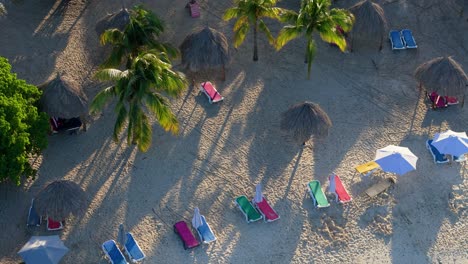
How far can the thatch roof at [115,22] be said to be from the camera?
82.2 feet

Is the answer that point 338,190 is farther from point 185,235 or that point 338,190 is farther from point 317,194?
point 185,235

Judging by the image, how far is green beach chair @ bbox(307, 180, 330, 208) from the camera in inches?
817

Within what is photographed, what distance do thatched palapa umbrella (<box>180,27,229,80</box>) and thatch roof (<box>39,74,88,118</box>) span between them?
14.4ft

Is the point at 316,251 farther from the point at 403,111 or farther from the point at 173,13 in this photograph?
the point at 173,13

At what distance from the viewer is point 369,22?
2570cm

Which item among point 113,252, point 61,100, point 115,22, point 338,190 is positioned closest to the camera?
point 113,252

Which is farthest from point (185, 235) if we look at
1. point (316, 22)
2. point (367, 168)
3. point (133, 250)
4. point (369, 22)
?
point (369, 22)

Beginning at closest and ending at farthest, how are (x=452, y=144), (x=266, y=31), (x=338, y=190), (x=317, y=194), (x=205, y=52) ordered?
(x=317, y=194) < (x=338, y=190) < (x=452, y=144) < (x=205, y=52) < (x=266, y=31)

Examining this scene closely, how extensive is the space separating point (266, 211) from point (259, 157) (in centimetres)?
258

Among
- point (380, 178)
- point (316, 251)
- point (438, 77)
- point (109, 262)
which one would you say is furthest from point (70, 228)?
point (438, 77)

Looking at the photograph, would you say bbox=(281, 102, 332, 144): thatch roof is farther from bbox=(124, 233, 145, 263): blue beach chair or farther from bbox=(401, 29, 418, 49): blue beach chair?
bbox=(401, 29, 418, 49): blue beach chair

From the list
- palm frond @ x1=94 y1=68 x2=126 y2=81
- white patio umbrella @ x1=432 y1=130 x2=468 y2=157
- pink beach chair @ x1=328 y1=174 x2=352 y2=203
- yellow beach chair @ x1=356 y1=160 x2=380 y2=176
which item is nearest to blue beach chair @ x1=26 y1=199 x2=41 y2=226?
palm frond @ x1=94 y1=68 x2=126 y2=81

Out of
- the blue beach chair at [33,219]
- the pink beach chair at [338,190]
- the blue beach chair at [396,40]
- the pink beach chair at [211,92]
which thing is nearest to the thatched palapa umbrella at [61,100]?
the blue beach chair at [33,219]

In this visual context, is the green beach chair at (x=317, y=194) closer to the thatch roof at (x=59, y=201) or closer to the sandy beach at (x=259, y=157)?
the sandy beach at (x=259, y=157)
